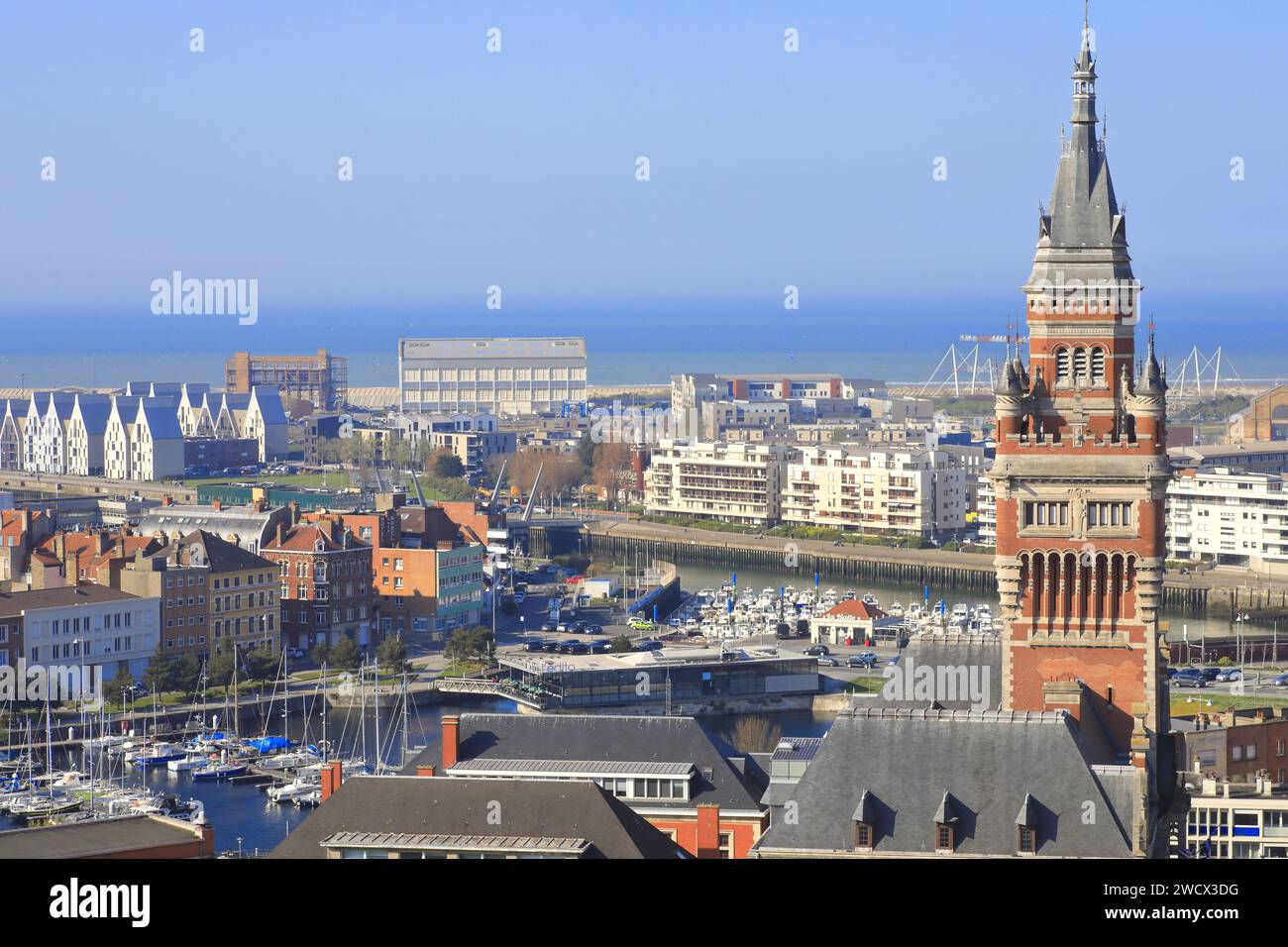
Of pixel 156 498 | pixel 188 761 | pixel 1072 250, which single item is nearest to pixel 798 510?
pixel 156 498

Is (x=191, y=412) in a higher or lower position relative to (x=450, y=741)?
higher

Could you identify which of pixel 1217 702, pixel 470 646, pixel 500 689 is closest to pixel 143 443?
pixel 470 646

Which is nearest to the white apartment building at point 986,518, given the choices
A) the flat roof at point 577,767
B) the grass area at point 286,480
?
the grass area at point 286,480

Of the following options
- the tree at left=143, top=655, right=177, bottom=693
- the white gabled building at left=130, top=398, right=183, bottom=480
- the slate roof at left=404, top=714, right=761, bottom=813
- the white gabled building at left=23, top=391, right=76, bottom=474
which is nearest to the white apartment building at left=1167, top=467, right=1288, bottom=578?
the tree at left=143, top=655, right=177, bottom=693

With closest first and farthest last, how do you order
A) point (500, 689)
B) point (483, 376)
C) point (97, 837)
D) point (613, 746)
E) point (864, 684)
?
point (97, 837), point (613, 746), point (500, 689), point (864, 684), point (483, 376)

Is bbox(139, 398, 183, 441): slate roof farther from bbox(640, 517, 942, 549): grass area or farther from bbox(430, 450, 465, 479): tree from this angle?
bbox(640, 517, 942, 549): grass area

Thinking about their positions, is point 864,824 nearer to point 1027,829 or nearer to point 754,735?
point 1027,829
